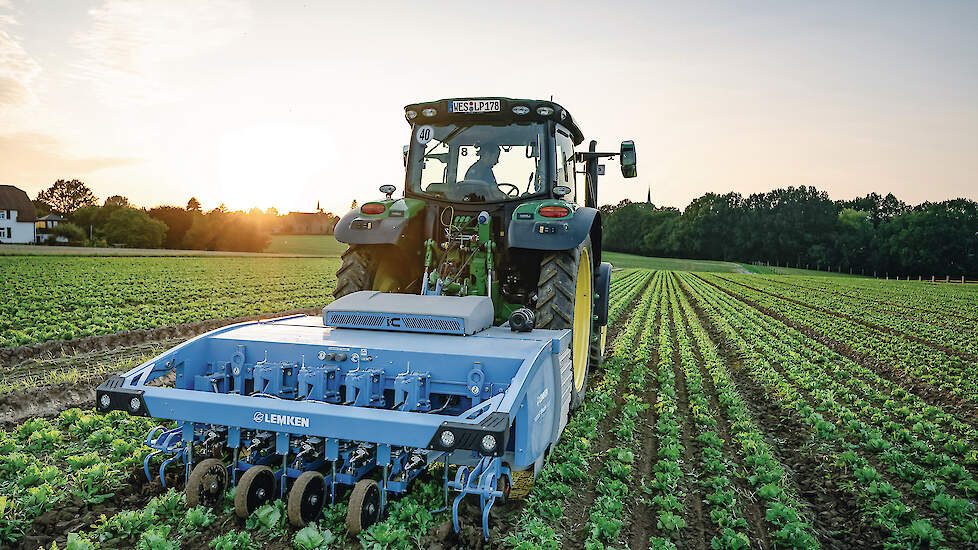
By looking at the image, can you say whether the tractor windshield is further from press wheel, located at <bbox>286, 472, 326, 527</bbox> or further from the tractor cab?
press wheel, located at <bbox>286, 472, 326, 527</bbox>

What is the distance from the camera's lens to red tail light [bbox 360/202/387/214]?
6406mm

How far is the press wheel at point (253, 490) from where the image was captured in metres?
3.96

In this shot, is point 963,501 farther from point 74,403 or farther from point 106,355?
point 106,355

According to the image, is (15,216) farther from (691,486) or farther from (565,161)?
(691,486)

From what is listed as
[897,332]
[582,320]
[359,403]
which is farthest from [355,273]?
[897,332]

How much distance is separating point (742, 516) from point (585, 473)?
3.97 feet

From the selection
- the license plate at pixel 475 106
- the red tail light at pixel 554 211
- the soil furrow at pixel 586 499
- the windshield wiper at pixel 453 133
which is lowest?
the soil furrow at pixel 586 499

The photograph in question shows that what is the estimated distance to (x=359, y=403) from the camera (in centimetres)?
432

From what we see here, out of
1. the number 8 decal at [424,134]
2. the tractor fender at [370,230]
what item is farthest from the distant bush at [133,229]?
the tractor fender at [370,230]

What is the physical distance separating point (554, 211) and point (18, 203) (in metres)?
72.5

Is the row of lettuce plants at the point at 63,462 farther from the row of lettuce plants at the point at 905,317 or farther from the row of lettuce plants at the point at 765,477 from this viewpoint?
the row of lettuce plants at the point at 905,317

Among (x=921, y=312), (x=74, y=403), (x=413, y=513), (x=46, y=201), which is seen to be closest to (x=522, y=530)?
(x=413, y=513)

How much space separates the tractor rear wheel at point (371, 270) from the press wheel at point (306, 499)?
255cm

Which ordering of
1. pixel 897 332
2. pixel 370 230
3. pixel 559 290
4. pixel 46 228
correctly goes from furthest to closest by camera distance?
pixel 46 228
pixel 897 332
pixel 370 230
pixel 559 290
